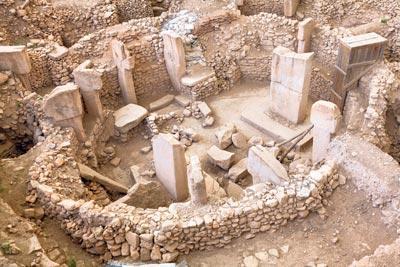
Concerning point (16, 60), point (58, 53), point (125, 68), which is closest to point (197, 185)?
point (125, 68)

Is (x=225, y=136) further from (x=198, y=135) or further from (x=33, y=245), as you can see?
(x=33, y=245)

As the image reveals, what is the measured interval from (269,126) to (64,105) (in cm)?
417

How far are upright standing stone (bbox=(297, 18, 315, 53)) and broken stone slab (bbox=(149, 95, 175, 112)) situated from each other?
10.7 feet

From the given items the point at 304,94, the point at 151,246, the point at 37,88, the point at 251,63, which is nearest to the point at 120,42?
the point at 37,88

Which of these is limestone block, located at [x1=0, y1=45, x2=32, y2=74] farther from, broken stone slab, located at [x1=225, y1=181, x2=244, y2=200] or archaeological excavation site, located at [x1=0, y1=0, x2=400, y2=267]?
broken stone slab, located at [x1=225, y1=181, x2=244, y2=200]

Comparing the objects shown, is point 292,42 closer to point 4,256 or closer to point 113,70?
point 113,70

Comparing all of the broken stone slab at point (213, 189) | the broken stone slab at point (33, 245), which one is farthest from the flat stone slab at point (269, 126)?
the broken stone slab at point (33, 245)

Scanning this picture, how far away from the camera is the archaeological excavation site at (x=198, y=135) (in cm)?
609

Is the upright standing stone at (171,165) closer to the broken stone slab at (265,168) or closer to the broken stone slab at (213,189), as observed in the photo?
the broken stone slab at (213,189)

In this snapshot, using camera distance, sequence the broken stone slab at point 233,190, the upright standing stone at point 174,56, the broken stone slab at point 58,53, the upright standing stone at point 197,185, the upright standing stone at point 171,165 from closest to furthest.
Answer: the upright standing stone at point 197,185, the upright standing stone at point 171,165, the broken stone slab at point 233,190, the broken stone slab at point 58,53, the upright standing stone at point 174,56

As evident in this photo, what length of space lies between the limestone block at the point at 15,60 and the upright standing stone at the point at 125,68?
186 centimetres

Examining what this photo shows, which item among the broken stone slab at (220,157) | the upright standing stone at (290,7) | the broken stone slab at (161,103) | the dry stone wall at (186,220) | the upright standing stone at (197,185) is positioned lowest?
the broken stone slab at (220,157)

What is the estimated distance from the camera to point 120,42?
951 cm

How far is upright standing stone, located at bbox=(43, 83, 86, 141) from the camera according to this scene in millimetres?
7836
